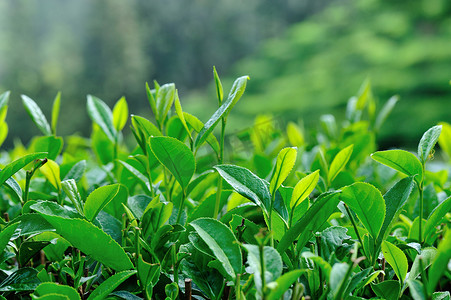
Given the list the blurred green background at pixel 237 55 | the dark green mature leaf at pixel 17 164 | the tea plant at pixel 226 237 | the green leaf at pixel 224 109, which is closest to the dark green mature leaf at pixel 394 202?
the tea plant at pixel 226 237

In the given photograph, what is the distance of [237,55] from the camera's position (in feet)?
44.7

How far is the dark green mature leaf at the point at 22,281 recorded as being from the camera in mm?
269

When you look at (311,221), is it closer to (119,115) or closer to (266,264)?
(266,264)

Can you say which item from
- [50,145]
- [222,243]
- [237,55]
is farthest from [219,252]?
[237,55]

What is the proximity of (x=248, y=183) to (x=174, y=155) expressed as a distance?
0.16 feet

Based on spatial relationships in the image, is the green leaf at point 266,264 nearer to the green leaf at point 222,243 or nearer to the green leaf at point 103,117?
the green leaf at point 222,243

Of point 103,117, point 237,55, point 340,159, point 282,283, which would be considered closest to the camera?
point 282,283

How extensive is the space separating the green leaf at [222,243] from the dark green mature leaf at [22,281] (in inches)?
4.4

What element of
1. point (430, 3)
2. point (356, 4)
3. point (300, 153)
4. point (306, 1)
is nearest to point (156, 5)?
point (306, 1)

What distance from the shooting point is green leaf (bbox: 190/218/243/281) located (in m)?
0.24

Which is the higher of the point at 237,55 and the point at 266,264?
the point at 266,264

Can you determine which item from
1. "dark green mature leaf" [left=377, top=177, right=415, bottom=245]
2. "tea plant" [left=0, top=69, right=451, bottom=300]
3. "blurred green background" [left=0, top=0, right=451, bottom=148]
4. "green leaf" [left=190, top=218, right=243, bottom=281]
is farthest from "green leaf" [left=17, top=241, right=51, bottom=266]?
"blurred green background" [left=0, top=0, right=451, bottom=148]

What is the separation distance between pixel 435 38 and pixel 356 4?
6.82 feet

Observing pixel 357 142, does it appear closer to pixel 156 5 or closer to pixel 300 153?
pixel 300 153
